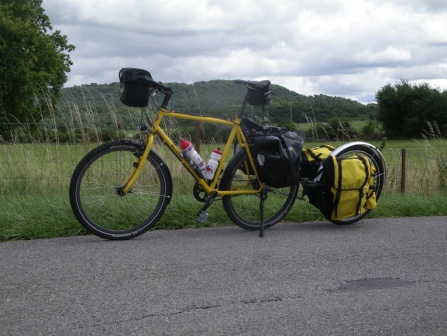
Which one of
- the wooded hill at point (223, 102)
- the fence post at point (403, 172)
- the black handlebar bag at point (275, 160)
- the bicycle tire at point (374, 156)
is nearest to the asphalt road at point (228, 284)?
the black handlebar bag at point (275, 160)

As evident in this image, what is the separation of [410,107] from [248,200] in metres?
31.5

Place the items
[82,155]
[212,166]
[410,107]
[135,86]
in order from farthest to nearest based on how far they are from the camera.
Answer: [410,107] < [82,155] < [212,166] < [135,86]

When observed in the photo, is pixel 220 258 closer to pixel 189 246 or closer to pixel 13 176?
pixel 189 246

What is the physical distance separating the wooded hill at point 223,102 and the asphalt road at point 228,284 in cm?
134

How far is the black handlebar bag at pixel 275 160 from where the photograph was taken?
20.8 feet

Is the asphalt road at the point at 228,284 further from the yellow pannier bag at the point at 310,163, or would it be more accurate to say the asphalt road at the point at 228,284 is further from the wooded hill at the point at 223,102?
the wooded hill at the point at 223,102

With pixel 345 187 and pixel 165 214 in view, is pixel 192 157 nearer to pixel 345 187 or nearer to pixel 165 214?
pixel 165 214

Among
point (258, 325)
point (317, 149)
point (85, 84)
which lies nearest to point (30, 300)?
point (258, 325)

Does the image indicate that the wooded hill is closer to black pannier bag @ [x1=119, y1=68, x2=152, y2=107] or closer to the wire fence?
black pannier bag @ [x1=119, y1=68, x2=152, y2=107]

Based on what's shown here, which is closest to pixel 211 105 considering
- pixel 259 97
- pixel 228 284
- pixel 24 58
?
pixel 259 97

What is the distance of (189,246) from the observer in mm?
5590

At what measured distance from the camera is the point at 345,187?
652 centimetres

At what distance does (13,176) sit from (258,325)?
6712mm

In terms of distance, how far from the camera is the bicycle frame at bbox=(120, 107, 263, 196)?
20.0ft
